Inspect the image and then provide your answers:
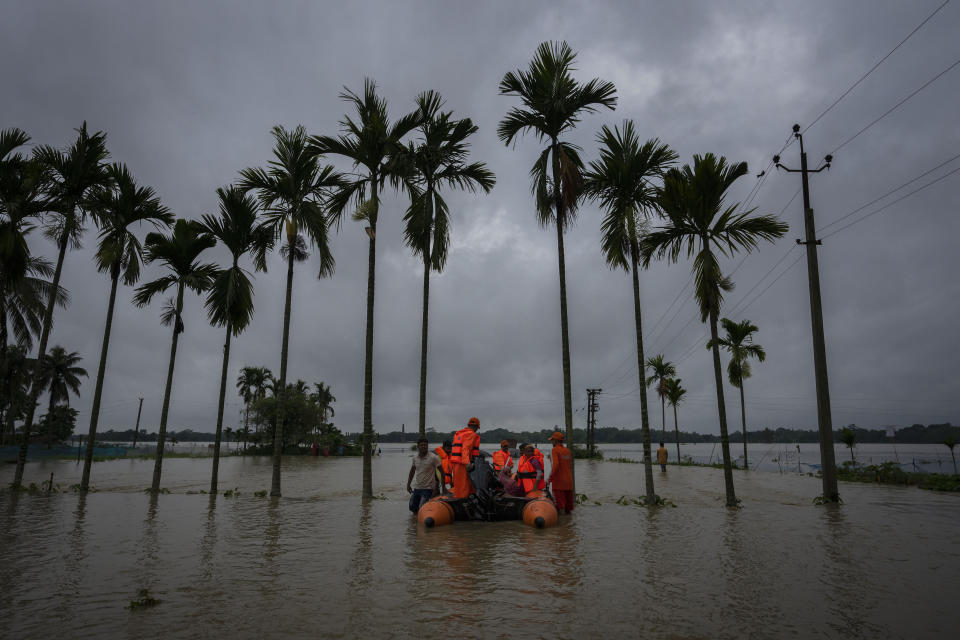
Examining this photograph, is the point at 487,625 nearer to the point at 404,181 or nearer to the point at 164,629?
the point at 164,629

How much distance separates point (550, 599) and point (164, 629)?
12.9 feet

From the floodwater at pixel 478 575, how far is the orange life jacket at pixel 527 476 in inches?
42.5

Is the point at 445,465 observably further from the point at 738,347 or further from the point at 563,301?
the point at 738,347

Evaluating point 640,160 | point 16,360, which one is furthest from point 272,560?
point 16,360

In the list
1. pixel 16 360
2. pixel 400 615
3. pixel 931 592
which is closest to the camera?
pixel 400 615

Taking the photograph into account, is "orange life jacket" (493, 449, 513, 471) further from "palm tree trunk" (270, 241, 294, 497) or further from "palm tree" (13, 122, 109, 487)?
"palm tree" (13, 122, 109, 487)

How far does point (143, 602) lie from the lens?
18.8 feet

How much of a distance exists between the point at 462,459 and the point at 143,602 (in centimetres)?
712

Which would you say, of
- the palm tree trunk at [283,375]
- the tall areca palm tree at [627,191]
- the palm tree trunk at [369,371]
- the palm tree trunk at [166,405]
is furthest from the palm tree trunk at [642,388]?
the palm tree trunk at [166,405]

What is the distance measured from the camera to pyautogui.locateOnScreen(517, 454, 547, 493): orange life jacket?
12.8m

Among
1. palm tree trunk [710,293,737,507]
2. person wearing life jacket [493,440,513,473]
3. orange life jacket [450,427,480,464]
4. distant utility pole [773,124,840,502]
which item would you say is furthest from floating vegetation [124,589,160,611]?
distant utility pole [773,124,840,502]

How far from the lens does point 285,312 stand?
17.8 meters

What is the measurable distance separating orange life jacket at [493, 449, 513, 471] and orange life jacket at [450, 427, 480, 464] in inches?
55.3

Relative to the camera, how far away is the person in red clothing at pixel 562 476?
496 inches
